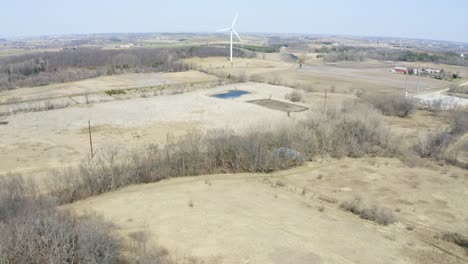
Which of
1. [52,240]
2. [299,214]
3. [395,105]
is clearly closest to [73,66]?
[395,105]

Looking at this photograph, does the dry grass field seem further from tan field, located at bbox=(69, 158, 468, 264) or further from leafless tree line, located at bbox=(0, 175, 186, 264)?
leafless tree line, located at bbox=(0, 175, 186, 264)

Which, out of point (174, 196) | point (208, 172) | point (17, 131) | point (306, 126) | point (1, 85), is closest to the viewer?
point (174, 196)

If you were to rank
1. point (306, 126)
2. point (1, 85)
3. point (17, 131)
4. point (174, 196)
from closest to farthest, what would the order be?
point (174, 196), point (306, 126), point (17, 131), point (1, 85)

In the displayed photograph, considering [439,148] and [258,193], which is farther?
[439,148]

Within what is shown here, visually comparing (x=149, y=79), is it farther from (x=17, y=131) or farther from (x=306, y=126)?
(x=306, y=126)

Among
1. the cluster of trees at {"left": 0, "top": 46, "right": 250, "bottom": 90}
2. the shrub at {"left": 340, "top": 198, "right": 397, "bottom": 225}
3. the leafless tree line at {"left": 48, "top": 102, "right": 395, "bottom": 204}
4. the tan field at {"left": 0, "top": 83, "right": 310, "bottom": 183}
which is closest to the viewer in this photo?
the shrub at {"left": 340, "top": 198, "right": 397, "bottom": 225}

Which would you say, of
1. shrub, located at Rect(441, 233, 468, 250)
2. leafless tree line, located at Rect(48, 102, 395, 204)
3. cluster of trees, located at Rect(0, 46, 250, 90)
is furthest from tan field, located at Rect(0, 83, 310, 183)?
cluster of trees, located at Rect(0, 46, 250, 90)

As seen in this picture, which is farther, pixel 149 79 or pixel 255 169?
pixel 149 79

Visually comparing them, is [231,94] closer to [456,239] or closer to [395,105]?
[395,105]

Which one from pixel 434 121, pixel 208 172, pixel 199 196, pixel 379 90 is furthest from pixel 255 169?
pixel 379 90
